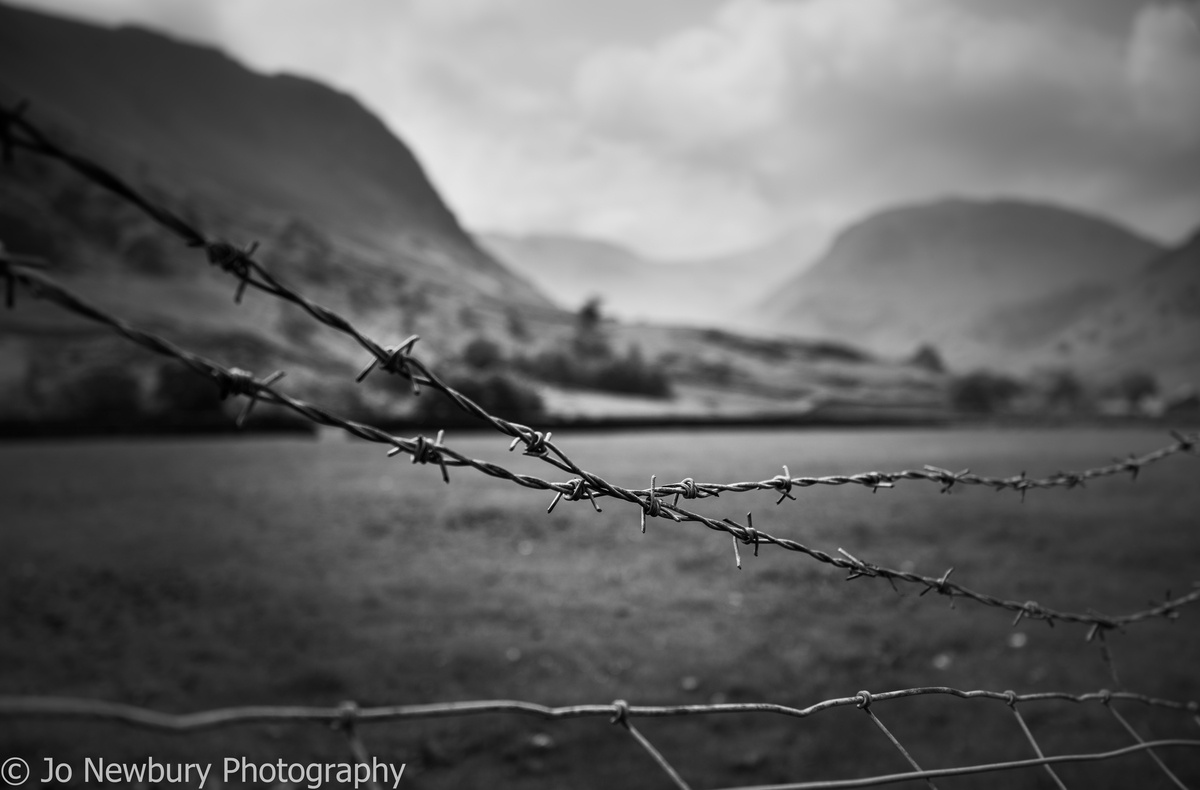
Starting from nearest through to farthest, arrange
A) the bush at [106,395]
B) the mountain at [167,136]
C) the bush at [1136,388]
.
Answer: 1. the bush at [106,395]
2. the bush at [1136,388]
3. the mountain at [167,136]

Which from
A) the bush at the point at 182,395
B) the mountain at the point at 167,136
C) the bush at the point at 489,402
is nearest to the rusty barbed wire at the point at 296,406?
the bush at the point at 489,402

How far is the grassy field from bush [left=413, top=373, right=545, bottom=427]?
749 inches

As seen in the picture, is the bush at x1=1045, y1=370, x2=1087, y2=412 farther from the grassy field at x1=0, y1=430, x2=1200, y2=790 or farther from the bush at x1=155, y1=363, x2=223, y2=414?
the bush at x1=155, y1=363, x2=223, y2=414

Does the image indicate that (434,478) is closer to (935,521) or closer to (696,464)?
(696,464)

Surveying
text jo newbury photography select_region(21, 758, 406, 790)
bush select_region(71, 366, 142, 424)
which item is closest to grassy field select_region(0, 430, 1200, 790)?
text jo newbury photography select_region(21, 758, 406, 790)

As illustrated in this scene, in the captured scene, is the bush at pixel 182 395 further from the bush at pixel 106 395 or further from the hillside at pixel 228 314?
the bush at pixel 106 395

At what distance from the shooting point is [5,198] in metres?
66.8

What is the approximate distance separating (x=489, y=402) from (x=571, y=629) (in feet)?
99.4

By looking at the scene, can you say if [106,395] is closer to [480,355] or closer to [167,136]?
[480,355]

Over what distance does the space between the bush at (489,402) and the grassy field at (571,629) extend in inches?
749

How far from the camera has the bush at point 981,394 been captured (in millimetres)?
80994

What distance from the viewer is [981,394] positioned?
82.2 m

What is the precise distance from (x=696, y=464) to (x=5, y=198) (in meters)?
80.1

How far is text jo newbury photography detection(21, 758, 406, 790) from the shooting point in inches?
185
